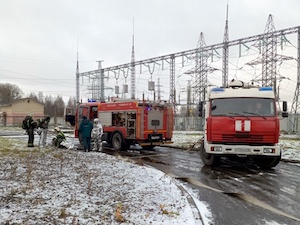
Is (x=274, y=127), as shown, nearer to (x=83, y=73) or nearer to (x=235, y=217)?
(x=235, y=217)

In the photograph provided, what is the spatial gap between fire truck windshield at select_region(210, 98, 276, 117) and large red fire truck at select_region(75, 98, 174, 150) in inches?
214

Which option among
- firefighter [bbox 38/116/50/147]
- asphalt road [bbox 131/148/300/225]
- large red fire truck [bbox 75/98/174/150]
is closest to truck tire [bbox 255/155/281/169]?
asphalt road [bbox 131/148/300/225]

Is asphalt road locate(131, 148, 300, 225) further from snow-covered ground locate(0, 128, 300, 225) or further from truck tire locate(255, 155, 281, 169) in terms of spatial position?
snow-covered ground locate(0, 128, 300, 225)

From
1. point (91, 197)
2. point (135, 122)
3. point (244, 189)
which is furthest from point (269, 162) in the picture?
point (91, 197)

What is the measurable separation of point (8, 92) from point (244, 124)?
3558 inches

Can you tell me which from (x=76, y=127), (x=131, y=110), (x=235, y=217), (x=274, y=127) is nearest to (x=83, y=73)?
(x=76, y=127)

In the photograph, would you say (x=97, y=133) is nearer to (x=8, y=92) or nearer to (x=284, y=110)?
(x=284, y=110)

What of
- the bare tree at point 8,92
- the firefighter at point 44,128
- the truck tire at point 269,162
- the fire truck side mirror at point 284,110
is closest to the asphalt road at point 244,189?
the truck tire at point 269,162

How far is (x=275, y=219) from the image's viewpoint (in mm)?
5309

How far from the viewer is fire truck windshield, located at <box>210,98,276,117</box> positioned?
33.3 ft

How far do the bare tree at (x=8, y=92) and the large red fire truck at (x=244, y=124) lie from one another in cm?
8359

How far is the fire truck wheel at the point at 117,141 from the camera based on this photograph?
1587 centimetres

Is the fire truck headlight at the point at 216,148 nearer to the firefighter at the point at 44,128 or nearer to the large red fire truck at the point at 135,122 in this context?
the large red fire truck at the point at 135,122

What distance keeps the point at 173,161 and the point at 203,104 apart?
2569 millimetres
